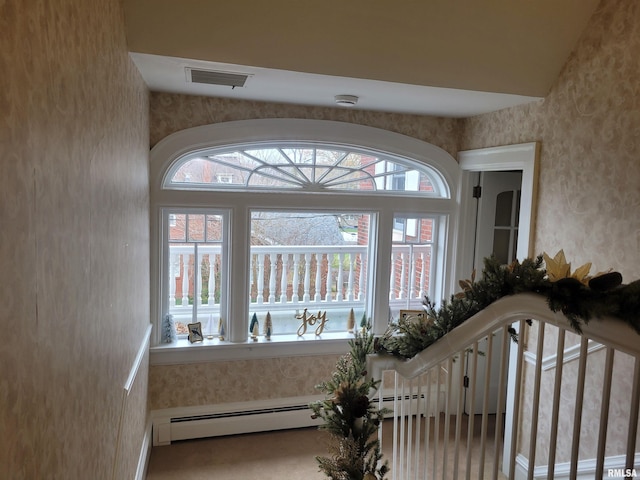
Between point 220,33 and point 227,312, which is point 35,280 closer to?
point 220,33

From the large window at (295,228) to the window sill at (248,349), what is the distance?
0.03 meters

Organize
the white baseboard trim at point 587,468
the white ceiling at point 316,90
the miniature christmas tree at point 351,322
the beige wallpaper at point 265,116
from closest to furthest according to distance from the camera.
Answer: the white baseboard trim at point 587,468 < the white ceiling at point 316,90 < the beige wallpaper at point 265,116 < the miniature christmas tree at point 351,322

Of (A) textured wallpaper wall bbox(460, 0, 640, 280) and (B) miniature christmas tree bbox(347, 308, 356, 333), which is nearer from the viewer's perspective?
(A) textured wallpaper wall bbox(460, 0, 640, 280)

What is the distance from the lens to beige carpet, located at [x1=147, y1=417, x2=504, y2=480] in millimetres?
3041

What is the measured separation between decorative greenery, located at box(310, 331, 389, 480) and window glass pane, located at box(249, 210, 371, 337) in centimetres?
151

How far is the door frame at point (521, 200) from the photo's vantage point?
9.55 feet

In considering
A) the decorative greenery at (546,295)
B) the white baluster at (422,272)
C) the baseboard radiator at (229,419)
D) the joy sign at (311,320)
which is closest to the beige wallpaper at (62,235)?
the decorative greenery at (546,295)

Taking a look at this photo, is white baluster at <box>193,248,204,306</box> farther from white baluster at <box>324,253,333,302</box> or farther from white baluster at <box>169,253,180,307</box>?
white baluster at <box>324,253,333,302</box>

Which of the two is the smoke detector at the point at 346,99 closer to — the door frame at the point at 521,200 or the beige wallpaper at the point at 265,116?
the beige wallpaper at the point at 265,116

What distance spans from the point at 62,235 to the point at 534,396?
1290mm

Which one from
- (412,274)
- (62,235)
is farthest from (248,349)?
(62,235)

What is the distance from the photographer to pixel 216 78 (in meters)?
2.52

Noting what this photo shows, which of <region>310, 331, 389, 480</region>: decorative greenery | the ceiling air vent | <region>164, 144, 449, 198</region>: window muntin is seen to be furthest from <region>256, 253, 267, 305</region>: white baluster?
<region>310, 331, 389, 480</region>: decorative greenery

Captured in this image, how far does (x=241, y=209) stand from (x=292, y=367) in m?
1.31
